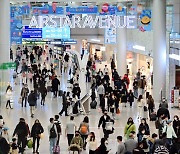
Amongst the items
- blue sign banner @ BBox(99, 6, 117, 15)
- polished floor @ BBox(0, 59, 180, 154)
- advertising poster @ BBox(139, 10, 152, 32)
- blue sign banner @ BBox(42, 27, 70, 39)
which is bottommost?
polished floor @ BBox(0, 59, 180, 154)

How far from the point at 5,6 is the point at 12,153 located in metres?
15.0

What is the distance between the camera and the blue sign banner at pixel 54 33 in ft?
124

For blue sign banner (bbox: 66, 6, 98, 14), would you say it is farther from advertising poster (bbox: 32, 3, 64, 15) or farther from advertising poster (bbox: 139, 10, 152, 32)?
advertising poster (bbox: 139, 10, 152, 32)

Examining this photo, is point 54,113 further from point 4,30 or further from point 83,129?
point 83,129

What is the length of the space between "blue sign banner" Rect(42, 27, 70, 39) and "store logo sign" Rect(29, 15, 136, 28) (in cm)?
604

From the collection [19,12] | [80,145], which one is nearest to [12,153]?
[80,145]

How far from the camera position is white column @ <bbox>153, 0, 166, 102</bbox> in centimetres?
3036

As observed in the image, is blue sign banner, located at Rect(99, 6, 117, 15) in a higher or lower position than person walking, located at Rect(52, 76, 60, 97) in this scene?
higher

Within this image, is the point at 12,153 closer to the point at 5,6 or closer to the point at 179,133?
the point at 179,133

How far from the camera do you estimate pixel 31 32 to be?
37906 mm

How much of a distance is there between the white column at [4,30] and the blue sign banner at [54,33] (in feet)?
27.0

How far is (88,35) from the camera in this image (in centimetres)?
4303

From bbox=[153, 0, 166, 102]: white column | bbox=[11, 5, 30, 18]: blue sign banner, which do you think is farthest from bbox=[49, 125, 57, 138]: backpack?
bbox=[11, 5, 30, 18]: blue sign banner

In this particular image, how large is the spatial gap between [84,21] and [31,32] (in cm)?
730
